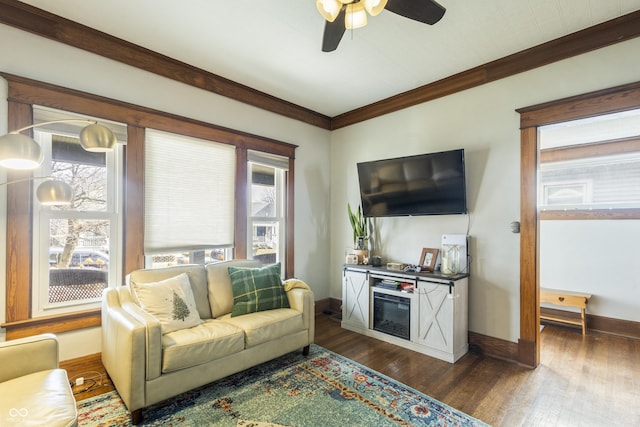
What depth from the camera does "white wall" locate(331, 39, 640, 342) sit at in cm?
261

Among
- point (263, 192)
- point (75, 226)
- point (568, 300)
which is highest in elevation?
point (263, 192)

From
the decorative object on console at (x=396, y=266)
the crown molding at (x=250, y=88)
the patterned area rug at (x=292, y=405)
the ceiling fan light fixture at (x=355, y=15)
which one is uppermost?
the crown molding at (x=250, y=88)

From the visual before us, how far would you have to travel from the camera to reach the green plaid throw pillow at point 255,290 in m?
2.80

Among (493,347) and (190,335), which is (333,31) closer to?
(190,335)

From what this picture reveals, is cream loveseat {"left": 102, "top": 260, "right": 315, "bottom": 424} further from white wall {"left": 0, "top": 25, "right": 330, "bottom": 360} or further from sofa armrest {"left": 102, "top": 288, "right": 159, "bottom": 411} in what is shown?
white wall {"left": 0, "top": 25, "right": 330, "bottom": 360}

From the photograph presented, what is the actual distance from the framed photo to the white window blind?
224cm

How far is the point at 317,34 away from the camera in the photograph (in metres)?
2.57

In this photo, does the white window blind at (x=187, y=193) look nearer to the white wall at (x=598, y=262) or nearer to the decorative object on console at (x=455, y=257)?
the decorative object on console at (x=455, y=257)

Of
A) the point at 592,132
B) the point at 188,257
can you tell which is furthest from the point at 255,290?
the point at 592,132

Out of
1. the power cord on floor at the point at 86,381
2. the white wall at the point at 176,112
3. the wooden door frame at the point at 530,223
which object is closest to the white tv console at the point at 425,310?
the wooden door frame at the point at 530,223

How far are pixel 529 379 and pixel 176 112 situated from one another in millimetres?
4144

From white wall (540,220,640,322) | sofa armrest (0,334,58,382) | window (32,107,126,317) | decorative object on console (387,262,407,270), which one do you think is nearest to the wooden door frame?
decorative object on console (387,262,407,270)

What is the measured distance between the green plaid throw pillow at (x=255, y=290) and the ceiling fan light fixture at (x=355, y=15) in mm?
2261

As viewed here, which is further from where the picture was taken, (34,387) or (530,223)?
(530,223)
